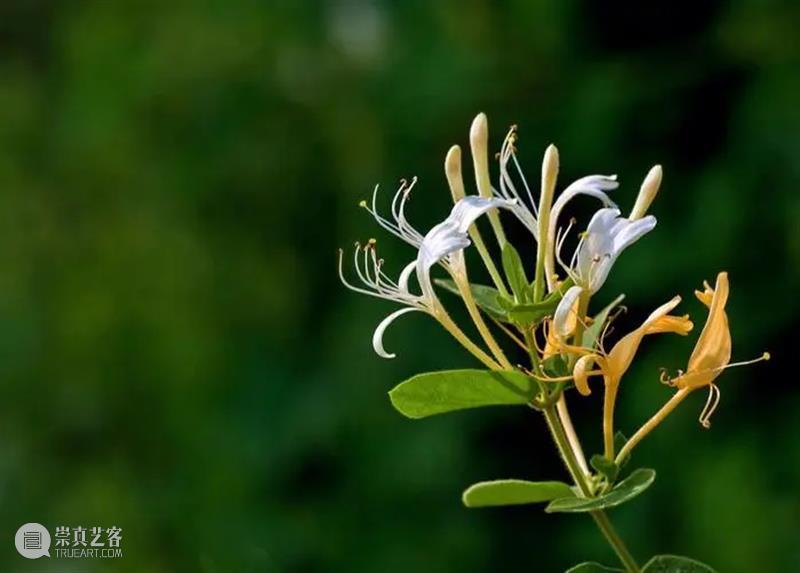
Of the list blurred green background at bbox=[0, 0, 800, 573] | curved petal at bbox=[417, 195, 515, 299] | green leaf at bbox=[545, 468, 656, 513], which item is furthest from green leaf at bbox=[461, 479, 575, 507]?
blurred green background at bbox=[0, 0, 800, 573]

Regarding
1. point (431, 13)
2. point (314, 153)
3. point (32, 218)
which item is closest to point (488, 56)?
point (431, 13)

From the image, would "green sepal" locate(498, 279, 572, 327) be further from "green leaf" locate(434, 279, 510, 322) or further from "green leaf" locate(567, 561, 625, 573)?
"green leaf" locate(567, 561, 625, 573)

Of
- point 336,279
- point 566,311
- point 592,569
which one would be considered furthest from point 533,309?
point 336,279

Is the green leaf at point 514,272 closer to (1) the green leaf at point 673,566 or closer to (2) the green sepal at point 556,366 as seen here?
(2) the green sepal at point 556,366

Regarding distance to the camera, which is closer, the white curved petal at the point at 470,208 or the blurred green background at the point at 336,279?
the white curved petal at the point at 470,208

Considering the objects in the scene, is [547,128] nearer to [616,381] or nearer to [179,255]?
[179,255]

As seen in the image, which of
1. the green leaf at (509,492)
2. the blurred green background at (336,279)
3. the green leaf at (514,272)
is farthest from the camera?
the blurred green background at (336,279)

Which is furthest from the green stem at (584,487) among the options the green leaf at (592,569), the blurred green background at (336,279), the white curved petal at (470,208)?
the blurred green background at (336,279)

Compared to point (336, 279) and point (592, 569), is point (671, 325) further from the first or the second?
point (336, 279)
